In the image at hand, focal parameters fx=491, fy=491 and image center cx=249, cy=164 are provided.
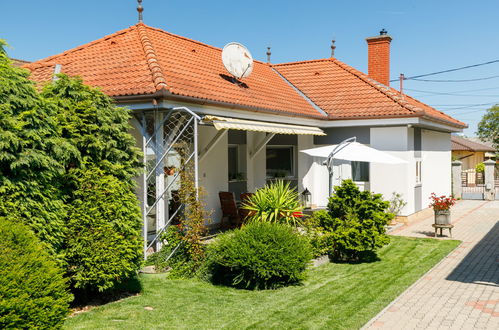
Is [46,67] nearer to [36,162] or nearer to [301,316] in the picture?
[36,162]

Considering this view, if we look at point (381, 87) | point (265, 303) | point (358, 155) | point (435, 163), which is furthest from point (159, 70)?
point (435, 163)

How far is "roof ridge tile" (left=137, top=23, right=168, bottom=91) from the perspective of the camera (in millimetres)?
11766

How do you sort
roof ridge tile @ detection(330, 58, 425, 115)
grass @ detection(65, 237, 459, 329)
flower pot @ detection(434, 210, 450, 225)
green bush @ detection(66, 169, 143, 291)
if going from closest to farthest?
grass @ detection(65, 237, 459, 329) < green bush @ detection(66, 169, 143, 291) < flower pot @ detection(434, 210, 450, 225) < roof ridge tile @ detection(330, 58, 425, 115)

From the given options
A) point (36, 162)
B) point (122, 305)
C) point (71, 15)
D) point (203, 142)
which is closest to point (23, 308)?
point (36, 162)

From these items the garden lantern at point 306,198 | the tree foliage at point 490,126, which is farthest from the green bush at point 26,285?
the tree foliage at point 490,126

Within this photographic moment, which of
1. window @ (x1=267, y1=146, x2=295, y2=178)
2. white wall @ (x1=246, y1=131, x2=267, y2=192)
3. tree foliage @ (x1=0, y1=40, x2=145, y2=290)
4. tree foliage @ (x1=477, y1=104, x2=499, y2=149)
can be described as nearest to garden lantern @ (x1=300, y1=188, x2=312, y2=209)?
window @ (x1=267, y1=146, x2=295, y2=178)

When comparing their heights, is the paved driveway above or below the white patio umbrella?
below

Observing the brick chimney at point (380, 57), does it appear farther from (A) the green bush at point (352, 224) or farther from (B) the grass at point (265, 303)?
(B) the grass at point (265, 303)

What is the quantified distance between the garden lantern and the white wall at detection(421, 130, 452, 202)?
4.84 metres

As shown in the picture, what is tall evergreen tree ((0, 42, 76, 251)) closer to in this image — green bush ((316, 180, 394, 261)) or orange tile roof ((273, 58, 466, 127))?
green bush ((316, 180, 394, 261))

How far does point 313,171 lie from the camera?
20.0 m

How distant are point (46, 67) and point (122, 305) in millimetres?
9773

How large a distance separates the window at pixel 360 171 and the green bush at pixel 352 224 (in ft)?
22.0

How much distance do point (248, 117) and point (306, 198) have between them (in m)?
6.09
